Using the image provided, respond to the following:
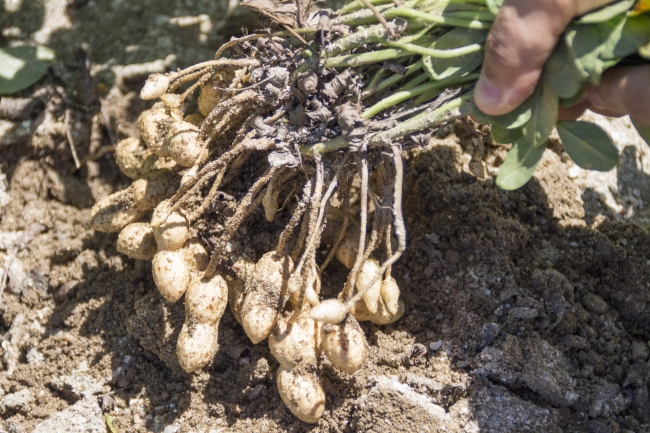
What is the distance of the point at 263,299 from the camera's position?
4.86 ft

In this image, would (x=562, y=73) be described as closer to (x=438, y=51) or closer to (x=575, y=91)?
(x=575, y=91)

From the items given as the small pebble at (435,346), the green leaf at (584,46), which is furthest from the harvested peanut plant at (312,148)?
the small pebble at (435,346)

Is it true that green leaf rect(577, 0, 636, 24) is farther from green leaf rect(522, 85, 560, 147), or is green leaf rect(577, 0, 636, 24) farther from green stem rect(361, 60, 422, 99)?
green stem rect(361, 60, 422, 99)

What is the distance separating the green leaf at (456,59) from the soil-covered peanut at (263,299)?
63 centimetres

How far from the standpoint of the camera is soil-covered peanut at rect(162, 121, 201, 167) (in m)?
1.55

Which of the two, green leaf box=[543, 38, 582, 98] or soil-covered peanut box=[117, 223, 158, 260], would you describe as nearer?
green leaf box=[543, 38, 582, 98]

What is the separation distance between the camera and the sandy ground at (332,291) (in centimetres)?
161

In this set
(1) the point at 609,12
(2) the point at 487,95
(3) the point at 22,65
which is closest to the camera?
(1) the point at 609,12

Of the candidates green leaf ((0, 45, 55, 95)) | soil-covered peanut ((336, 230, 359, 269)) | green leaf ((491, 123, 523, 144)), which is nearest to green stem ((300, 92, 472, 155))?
green leaf ((491, 123, 523, 144))

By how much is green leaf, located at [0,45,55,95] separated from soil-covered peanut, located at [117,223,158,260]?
75 cm

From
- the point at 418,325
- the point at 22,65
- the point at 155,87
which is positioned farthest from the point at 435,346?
the point at 22,65

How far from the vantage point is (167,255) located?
1562mm

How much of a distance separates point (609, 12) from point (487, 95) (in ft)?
0.94

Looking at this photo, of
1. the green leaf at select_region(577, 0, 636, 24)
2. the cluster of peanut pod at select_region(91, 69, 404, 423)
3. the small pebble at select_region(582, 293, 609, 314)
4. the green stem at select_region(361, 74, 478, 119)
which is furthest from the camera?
the small pebble at select_region(582, 293, 609, 314)
